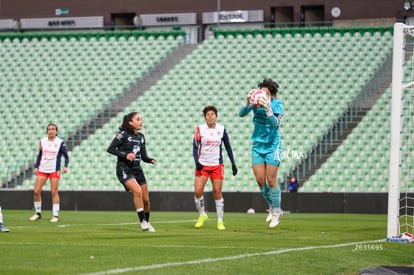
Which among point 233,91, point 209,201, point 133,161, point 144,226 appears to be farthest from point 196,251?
point 233,91

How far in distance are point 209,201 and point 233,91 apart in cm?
730

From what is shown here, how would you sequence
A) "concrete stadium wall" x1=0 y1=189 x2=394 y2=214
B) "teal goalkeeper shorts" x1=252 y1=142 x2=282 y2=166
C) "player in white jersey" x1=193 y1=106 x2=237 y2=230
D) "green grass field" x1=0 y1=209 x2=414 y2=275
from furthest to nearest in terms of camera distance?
"concrete stadium wall" x1=0 y1=189 x2=394 y2=214 < "player in white jersey" x1=193 y1=106 x2=237 y2=230 < "teal goalkeeper shorts" x1=252 y1=142 x2=282 y2=166 < "green grass field" x1=0 y1=209 x2=414 y2=275

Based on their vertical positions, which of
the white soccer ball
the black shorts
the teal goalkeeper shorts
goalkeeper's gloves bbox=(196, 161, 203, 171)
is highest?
the white soccer ball

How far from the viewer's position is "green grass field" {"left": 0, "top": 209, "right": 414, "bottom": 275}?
30.2ft

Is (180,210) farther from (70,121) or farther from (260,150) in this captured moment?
(260,150)

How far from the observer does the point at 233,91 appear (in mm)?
33719

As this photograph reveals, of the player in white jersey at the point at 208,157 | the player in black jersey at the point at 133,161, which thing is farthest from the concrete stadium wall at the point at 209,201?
the player in black jersey at the point at 133,161

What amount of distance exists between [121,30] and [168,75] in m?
5.73

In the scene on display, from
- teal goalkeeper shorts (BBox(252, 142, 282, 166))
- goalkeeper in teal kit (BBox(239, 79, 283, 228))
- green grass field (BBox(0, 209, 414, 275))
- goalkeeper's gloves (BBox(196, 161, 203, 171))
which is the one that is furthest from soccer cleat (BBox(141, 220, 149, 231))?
teal goalkeeper shorts (BBox(252, 142, 282, 166))

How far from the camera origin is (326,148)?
1201 inches

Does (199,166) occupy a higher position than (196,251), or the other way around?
(199,166)

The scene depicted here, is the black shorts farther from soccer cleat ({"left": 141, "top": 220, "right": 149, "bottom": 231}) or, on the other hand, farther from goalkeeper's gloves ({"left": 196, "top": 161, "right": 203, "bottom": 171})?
goalkeeper's gloves ({"left": 196, "top": 161, "right": 203, "bottom": 171})

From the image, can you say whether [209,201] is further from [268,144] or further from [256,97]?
[256,97]

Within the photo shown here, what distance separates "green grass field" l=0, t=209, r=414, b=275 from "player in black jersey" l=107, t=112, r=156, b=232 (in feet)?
1.46
